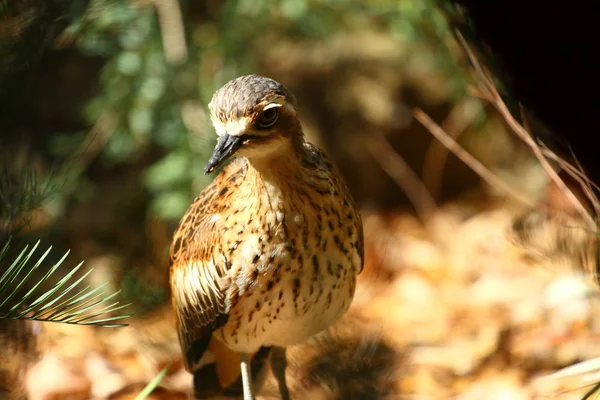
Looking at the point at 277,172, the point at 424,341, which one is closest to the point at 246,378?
the point at 277,172

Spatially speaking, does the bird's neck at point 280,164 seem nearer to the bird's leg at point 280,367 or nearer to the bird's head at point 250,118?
the bird's head at point 250,118

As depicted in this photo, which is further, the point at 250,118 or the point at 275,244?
the point at 275,244

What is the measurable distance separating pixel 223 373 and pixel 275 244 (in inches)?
38.1

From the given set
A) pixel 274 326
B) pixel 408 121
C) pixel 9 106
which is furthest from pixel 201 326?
pixel 408 121

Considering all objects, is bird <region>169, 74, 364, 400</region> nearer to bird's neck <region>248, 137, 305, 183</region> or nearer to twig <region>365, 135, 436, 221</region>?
bird's neck <region>248, 137, 305, 183</region>

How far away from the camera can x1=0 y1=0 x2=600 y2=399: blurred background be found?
12.2 ft

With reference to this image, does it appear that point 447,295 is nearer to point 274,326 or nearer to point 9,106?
point 274,326

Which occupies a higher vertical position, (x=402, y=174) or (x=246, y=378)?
(x=246, y=378)

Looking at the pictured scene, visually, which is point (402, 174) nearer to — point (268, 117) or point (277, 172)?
point (277, 172)

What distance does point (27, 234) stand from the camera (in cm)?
312

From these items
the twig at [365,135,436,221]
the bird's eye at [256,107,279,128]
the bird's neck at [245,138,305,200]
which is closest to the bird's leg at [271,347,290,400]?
the bird's neck at [245,138,305,200]

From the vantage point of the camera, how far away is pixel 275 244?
289 cm

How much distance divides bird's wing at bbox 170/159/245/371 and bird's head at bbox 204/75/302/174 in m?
0.45

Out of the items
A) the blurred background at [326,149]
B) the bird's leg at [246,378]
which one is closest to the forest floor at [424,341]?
the blurred background at [326,149]
